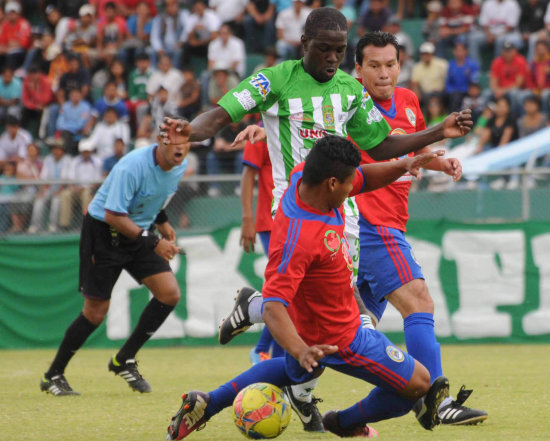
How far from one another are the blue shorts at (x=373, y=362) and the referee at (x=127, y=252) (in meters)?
3.17

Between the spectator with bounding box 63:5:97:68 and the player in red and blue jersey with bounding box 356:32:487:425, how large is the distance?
1353 centimetres

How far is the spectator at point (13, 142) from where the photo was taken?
54.3ft

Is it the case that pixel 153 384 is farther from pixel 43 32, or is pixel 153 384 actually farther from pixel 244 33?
pixel 43 32

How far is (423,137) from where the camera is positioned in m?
5.82

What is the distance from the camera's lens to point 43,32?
2106 cm

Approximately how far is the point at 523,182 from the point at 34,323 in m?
6.29

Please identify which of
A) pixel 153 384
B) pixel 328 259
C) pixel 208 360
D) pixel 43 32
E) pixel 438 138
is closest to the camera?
pixel 328 259

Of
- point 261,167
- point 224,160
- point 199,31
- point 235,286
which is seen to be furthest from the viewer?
point 199,31

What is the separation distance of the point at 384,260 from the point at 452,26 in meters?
12.1

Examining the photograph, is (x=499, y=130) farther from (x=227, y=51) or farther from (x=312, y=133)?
(x=312, y=133)

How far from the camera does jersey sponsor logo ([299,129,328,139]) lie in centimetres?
573

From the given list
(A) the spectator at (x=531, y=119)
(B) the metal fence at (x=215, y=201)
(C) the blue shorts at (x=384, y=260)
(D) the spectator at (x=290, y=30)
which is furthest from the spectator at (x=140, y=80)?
(C) the blue shorts at (x=384, y=260)

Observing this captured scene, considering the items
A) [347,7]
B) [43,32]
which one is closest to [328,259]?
[347,7]

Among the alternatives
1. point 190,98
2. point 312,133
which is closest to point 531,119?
point 190,98
